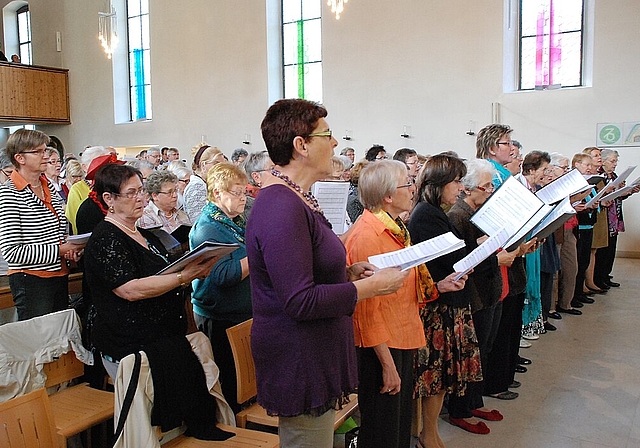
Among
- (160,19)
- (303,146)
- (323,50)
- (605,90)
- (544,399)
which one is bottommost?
(544,399)

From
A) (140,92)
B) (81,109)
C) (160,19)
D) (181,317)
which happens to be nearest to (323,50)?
(160,19)

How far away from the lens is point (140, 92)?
13.1m

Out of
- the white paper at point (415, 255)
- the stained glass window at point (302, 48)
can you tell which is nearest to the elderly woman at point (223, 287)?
the white paper at point (415, 255)

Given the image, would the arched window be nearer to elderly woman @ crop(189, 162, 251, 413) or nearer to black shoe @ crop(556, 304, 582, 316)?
black shoe @ crop(556, 304, 582, 316)

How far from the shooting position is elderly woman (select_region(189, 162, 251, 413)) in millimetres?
2570

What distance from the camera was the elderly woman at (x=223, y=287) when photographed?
2.57 m

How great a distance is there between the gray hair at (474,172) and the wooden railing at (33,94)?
11.6 meters

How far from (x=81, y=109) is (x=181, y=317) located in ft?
41.3

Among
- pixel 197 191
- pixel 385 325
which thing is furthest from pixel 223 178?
pixel 197 191

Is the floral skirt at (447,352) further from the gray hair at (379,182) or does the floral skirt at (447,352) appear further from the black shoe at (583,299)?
the black shoe at (583,299)

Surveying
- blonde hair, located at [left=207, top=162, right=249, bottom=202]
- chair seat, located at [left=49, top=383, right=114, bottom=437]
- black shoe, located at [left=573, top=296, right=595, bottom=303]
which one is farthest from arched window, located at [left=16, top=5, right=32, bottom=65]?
chair seat, located at [left=49, top=383, right=114, bottom=437]

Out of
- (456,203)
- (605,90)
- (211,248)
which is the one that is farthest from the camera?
(605,90)

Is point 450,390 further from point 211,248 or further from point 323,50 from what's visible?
point 323,50

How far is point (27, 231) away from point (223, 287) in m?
1.06
